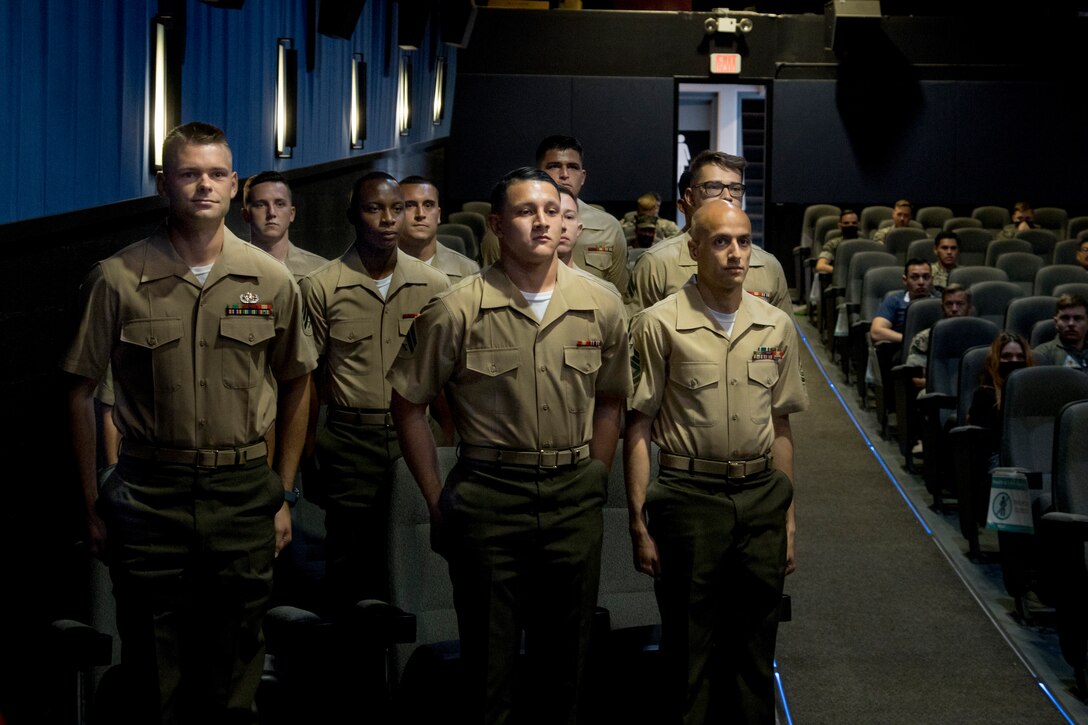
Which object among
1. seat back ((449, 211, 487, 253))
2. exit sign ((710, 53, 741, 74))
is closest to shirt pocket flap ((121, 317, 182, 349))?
seat back ((449, 211, 487, 253))

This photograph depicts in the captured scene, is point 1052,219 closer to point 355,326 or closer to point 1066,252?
point 1066,252

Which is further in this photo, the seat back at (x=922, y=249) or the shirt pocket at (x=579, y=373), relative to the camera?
the seat back at (x=922, y=249)

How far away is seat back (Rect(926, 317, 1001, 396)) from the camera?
20.2 feet

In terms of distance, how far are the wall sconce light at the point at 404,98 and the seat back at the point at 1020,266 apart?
14.6 ft

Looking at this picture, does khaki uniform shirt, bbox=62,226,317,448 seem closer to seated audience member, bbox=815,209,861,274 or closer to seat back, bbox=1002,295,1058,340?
seat back, bbox=1002,295,1058,340

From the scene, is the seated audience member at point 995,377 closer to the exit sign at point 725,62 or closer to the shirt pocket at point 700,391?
the shirt pocket at point 700,391

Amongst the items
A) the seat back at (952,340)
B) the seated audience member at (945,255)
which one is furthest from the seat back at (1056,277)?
the seat back at (952,340)

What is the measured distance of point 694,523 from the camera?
9.57 ft

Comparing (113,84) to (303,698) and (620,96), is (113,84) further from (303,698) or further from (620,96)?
(620,96)

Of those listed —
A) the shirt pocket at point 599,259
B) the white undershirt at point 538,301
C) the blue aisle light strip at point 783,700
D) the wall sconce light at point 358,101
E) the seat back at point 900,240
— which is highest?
the wall sconce light at point 358,101

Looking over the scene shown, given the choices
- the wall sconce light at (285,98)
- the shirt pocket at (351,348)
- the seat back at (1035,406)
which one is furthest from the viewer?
the wall sconce light at (285,98)

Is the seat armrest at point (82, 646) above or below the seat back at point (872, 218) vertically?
below

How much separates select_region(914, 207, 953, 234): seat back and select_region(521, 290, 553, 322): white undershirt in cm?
1061

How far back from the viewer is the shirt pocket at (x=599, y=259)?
5.06m
